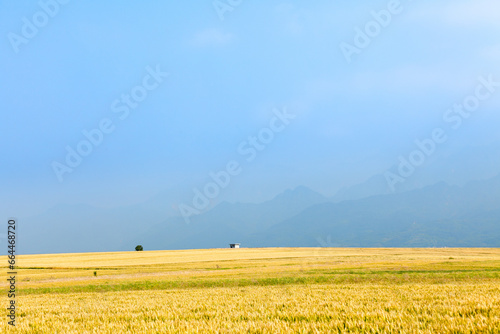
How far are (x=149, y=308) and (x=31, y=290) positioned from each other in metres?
25.7

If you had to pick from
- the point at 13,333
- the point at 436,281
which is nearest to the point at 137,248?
the point at 436,281

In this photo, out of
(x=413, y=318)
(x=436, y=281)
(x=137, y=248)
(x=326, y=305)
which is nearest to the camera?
(x=413, y=318)

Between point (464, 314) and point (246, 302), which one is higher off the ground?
point (246, 302)

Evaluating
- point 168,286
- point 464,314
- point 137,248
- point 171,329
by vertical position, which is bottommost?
point 464,314

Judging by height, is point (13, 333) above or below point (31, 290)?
below

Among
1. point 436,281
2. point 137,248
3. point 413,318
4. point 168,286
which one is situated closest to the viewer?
point 413,318

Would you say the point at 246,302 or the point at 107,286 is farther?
the point at 107,286

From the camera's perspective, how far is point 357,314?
10539 mm

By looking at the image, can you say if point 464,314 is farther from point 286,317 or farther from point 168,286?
point 168,286

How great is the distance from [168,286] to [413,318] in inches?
1067

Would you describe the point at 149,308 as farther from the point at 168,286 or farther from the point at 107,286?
the point at 107,286

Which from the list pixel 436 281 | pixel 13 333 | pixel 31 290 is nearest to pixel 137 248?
pixel 31 290

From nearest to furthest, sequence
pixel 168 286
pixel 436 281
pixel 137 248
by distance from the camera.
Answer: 1. pixel 436 281
2. pixel 168 286
3. pixel 137 248

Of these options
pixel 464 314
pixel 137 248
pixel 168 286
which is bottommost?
pixel 464 314
